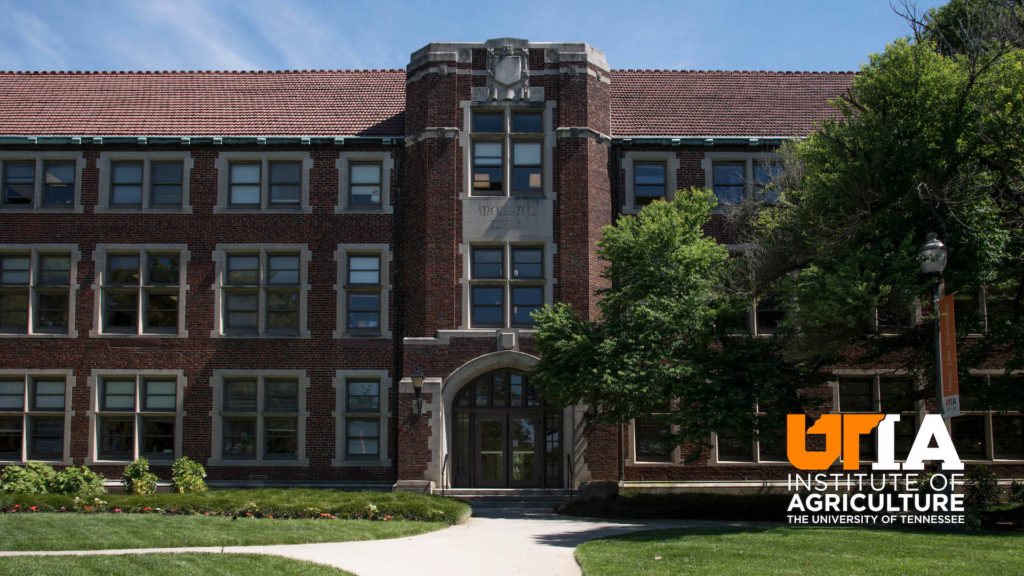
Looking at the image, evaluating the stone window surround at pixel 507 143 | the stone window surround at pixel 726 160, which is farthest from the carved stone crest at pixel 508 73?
the stone window surround at pixel 726 160

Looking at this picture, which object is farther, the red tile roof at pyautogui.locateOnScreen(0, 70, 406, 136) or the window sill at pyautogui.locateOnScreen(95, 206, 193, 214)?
the red tile roof at pyautogui.locateOnScreen(0, 70, 406, 136)

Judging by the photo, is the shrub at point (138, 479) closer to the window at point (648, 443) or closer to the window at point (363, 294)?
the window at point (363, 294)

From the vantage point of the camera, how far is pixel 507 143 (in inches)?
968

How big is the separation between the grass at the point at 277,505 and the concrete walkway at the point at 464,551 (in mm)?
860

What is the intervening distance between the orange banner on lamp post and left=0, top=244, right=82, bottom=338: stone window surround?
20.3 m

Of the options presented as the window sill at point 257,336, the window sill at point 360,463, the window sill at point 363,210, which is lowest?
the window sill at point 360,463

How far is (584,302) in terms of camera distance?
2386 centimetres

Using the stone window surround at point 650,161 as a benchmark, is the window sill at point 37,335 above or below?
below

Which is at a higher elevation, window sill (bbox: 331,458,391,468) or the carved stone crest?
the carved stone crest

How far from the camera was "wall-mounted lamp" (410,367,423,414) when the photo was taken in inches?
901

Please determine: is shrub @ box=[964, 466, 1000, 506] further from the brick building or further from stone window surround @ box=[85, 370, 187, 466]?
stone window surround @ box=[85, 370, 187, 466]

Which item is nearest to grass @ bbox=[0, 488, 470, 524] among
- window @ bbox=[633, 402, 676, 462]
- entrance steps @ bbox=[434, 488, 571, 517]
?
entrance steps @ bbox=[434, 488, 571, 517]

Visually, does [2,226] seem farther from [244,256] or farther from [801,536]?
[801,536]

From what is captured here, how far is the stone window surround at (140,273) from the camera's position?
82.4 ft
